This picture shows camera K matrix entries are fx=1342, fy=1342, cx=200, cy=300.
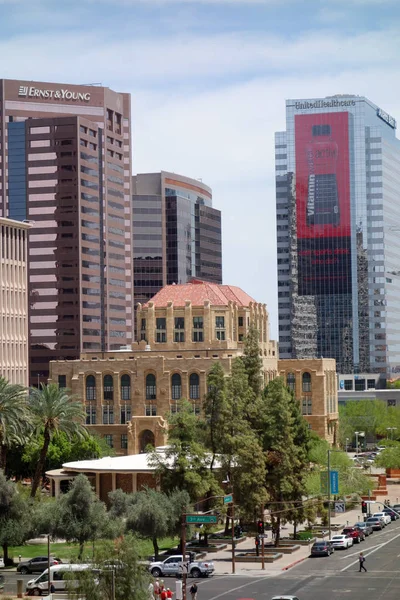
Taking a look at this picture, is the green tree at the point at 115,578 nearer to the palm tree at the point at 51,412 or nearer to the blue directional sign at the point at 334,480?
the blue directional sign at the point at 334,480

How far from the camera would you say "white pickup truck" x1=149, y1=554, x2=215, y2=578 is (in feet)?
344

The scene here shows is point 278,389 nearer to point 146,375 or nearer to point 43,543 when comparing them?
point 43,543

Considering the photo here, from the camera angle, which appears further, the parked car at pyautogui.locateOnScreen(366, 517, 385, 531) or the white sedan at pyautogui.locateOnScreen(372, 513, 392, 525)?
the white sedan at pyautogui.locateOnScreen(372, 513, 392, 525)

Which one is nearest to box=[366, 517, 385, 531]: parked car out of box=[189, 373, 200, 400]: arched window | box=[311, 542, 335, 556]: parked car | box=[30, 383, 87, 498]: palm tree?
box=[311, 542, 335, 556]: parked car

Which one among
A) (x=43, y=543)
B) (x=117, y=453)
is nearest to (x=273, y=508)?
(x=43, y=543)

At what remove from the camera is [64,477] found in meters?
148

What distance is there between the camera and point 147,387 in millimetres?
190875

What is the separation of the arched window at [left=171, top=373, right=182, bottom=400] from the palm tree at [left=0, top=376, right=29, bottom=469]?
189ft

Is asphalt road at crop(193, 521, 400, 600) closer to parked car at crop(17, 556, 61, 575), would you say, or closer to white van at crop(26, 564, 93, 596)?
white van at crop(26, 564, 93, 596)

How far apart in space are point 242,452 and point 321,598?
1326 inches

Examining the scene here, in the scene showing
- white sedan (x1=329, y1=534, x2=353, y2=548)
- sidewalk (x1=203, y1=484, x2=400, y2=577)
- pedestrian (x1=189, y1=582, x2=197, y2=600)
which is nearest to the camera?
pedestrian (x1=189, y1=582, x2=197, y2=600)

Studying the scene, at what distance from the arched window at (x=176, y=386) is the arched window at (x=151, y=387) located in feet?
8.44

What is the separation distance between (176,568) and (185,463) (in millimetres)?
17884

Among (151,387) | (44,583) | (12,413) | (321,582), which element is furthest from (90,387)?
(44,583)
